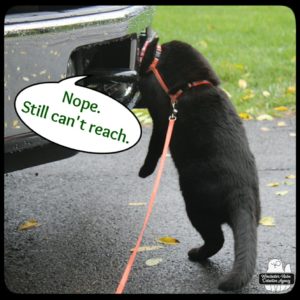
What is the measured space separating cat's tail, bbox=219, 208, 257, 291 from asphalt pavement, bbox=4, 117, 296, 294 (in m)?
0.30

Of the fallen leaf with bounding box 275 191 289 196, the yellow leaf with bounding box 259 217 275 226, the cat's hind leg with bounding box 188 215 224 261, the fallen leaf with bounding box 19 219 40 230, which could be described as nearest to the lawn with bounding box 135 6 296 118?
the fallen leaf with bounding box 275 191 289 196

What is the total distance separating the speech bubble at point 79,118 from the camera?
258 centimetres

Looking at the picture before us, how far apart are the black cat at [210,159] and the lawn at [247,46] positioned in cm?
277

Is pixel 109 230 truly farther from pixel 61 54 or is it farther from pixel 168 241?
pixel 61 54

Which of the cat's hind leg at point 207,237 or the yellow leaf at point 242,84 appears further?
the yellow leaf at point 242,84

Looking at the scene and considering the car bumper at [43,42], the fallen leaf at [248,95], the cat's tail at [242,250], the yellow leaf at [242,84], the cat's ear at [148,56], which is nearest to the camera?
the cat's tail at [242,250]

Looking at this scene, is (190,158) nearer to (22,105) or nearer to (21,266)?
(22,105)

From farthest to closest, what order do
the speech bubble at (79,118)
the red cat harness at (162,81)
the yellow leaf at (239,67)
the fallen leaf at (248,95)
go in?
the yellow leaf at (239,67)
the fallen leaf at (248,95)
the red cat harness at (162,81)
the speech bubble at (79,118)

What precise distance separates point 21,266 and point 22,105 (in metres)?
0.83

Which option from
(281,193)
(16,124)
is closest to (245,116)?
(281,193)

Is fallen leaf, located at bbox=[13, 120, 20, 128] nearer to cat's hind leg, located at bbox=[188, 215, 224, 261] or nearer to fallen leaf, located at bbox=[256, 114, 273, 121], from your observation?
cat's hind leg, located at bbox=[188, 215, 224, 261]

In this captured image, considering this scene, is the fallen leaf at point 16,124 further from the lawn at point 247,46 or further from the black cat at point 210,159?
the lawn at point 247,46

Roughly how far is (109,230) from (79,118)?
31.9 inches

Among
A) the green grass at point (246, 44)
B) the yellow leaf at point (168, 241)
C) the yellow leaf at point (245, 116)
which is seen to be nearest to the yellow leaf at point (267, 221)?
the yellow leaf at point (168, 241)
